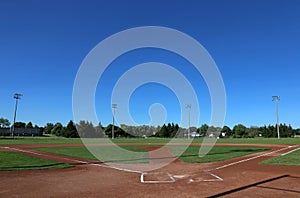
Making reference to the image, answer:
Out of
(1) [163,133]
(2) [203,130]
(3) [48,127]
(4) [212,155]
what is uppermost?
(2) [203,130]

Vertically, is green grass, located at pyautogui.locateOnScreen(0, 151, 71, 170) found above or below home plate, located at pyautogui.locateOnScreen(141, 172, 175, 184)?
below

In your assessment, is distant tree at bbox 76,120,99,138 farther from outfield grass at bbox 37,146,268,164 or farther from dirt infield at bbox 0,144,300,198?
dirt infield at bbox 0,144,300,198

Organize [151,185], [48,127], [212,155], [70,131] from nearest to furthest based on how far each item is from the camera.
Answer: [151,185]
[212,155]
[70,131]
[48,127]

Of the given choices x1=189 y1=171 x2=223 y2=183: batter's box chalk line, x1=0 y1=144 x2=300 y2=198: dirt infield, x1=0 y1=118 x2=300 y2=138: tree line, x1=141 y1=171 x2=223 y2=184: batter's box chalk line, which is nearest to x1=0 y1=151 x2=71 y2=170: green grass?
x1=0 y1=144 x2=300 y2=198: dirt infield

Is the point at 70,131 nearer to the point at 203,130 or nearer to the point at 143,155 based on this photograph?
the point at 203,130

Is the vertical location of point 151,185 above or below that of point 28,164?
above

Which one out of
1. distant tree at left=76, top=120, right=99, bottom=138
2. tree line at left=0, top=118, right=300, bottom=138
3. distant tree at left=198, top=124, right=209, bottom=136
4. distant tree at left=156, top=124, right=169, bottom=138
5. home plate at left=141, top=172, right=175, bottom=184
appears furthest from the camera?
distant tree at left=198, top=124, right=209, bottom=136

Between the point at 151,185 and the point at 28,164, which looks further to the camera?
the point at 28,164

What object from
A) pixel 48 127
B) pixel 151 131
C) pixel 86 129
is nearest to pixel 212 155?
pixel 151 131

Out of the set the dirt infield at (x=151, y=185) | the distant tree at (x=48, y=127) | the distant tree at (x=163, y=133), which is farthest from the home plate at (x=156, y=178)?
the distant tree at (x=48, y=127)

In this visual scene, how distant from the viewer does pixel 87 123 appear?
9738cm

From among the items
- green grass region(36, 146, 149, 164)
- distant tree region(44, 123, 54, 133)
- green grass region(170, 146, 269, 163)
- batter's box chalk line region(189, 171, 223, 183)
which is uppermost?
distant tree region(44, 123, 54, 133)

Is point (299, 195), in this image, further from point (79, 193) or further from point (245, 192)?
point (79, 193)

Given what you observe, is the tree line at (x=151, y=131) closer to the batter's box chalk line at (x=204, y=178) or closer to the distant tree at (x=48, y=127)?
the distant tree at (x=48, y=127)
